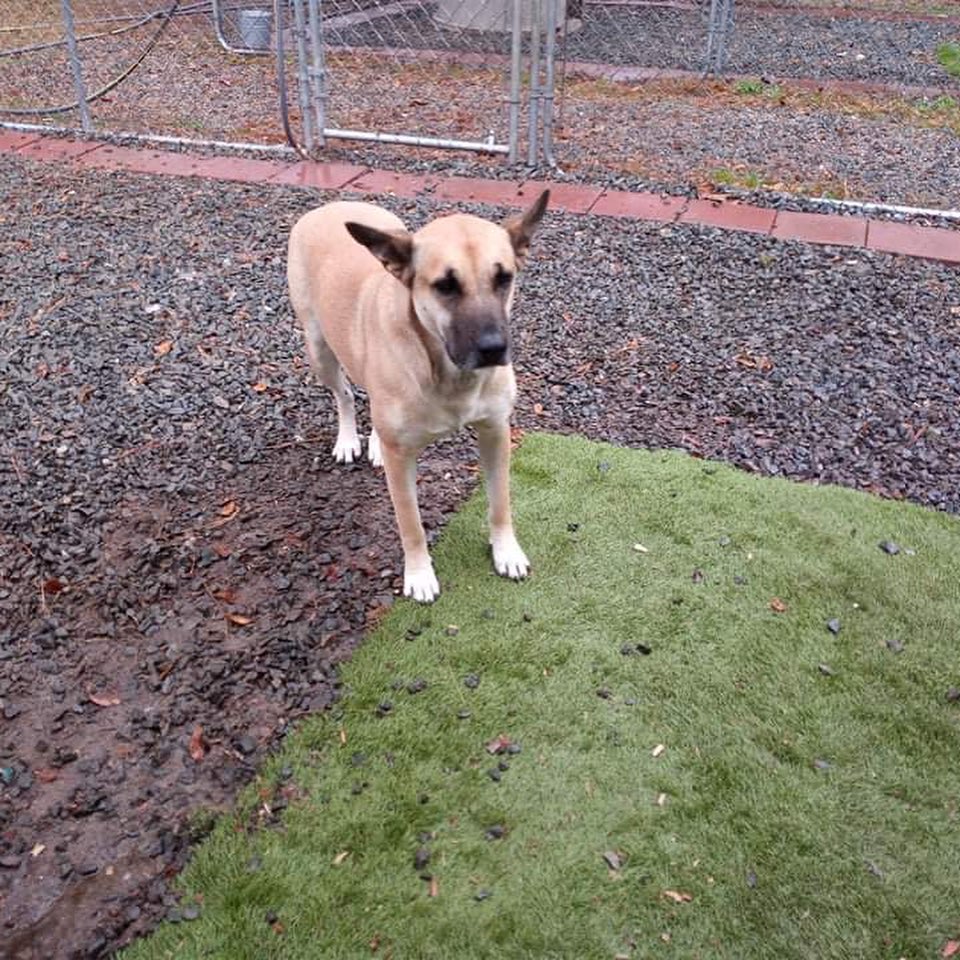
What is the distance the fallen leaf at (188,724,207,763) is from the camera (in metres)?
2.62

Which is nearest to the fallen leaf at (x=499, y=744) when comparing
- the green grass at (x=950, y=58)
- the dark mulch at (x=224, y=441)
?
the dark mulch at (x=224, y=441)

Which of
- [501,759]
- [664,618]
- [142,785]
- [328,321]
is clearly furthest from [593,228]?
[142,785]

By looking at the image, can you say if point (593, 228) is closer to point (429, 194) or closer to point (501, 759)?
point (429, 194)

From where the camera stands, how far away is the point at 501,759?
2.64m

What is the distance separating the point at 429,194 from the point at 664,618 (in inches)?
162

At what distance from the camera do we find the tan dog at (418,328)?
255 centimetres

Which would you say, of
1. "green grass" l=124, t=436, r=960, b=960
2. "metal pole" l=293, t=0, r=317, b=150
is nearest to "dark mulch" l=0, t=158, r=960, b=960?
"green grass" l=124, t=436, r=960, b=960

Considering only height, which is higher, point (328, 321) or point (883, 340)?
point (328, 321)

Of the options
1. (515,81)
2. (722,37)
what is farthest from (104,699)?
(722,37)

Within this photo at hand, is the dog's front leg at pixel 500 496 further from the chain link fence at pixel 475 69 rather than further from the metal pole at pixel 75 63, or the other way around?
the metal pole at pixel 75 63

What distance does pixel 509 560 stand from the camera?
10.8 feet

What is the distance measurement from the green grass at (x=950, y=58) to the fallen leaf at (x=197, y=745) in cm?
1033

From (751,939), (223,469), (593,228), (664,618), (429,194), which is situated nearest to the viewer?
(751,939)

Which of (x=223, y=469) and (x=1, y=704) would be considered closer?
(x=1, y=704)
